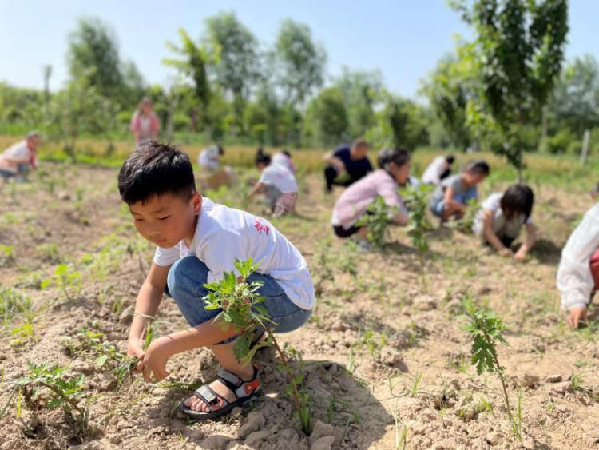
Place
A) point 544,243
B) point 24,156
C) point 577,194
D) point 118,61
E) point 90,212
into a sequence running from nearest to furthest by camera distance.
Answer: point 544,243, point 90,212, point 24,156, point 577,194, point 118,61

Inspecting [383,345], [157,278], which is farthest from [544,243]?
[157,278]

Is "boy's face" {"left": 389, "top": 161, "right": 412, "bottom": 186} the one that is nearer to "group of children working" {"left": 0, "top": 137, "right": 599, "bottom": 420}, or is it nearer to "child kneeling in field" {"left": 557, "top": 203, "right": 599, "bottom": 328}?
"child kneeling in field" {"left": 557, "top": 203, "right": 599, "bottom": 328}

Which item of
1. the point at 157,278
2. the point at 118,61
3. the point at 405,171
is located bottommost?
the point at 157,278

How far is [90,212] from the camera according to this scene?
6379 millimetres

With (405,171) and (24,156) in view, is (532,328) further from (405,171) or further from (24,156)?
(24,156)

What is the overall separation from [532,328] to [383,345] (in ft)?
3.80

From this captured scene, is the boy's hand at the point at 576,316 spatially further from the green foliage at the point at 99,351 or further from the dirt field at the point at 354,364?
the green foliage at the point at 99,351

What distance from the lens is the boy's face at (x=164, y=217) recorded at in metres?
1.69

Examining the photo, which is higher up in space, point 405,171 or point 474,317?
point 405,171

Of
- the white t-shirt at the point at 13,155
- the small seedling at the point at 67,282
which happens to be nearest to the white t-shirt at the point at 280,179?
the small seedling at the point at 67,282

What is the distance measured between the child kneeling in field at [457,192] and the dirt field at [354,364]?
143 cm

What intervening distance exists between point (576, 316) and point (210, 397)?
2316mm

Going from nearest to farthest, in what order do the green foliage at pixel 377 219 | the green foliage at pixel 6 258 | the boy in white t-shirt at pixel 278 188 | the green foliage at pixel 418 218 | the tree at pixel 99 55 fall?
the green foliage at pixel 6 258
the green foliage at pixel 418 218
the green foliage at pixel 377 219
the boy in white t-shirt at pixel 278 188
the tree at pixel 99 55

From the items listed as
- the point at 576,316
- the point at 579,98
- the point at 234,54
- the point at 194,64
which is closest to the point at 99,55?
the point at 234,54
